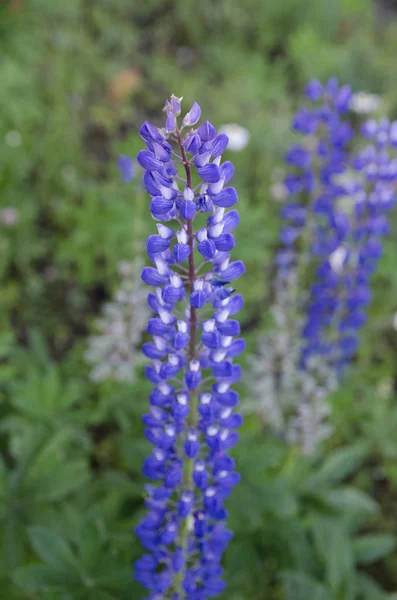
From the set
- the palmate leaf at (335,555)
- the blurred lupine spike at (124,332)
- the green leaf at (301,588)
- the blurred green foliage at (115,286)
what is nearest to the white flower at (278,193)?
the blurred green foliage at (115,286)

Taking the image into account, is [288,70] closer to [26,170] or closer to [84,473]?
[26,170]

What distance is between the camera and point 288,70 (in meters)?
6.20

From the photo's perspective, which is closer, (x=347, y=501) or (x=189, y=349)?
(x=189, y=349)

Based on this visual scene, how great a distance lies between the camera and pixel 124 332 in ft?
9.70

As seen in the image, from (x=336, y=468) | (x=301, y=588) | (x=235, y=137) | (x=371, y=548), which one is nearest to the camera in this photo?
(x=301, y=588)

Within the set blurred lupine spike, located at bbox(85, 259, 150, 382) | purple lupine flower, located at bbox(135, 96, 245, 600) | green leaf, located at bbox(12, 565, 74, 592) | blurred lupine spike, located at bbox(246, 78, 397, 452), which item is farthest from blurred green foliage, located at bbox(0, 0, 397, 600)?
purple lupine flower, located at bbox(135, 96, 245, 600)

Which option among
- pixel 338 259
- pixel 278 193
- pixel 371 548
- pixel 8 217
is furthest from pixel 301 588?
pixel 278 193

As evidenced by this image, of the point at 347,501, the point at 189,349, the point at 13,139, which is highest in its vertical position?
the point at 13,139

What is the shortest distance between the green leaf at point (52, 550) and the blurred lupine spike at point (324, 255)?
125cm

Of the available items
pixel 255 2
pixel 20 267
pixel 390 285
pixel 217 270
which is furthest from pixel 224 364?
pixel 255 2

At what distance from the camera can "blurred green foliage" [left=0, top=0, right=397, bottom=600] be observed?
7.77 feet

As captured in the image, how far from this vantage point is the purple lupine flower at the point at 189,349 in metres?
1.29

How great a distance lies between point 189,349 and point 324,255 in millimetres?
1554

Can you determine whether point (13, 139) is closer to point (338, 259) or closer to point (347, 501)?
point (338, 259)
